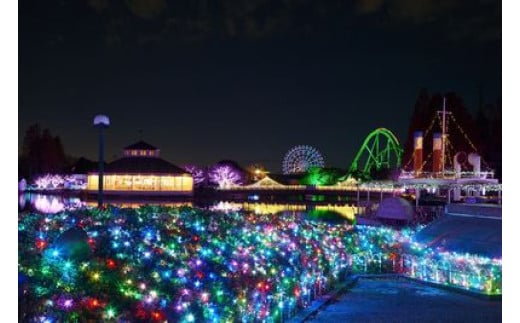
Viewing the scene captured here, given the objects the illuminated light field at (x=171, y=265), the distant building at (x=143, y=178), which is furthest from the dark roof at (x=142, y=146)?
the illuminated light field at (x=171, y=265)

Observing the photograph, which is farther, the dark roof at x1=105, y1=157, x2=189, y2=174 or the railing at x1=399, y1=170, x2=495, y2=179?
the dark roof at x1=105, y1=157, x2=189, y2=174

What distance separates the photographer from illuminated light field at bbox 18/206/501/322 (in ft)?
17.3

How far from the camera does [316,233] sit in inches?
446

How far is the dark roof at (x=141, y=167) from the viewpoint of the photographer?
59.3 metres

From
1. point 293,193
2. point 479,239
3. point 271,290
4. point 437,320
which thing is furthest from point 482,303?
point 293,193

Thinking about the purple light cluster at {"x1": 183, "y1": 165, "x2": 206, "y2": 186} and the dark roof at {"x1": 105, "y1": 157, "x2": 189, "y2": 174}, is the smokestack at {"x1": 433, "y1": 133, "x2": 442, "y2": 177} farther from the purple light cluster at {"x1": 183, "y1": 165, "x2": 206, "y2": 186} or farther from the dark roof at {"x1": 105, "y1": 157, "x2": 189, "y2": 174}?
the purple light cluster at {"x1": 183, "y1": 165, "x2": 206, "y2": 186}

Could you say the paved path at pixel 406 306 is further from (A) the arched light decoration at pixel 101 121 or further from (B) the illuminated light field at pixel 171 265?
(A) the arched light decoration at pixel 101 121

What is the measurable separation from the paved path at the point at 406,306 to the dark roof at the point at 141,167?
50.6 meters

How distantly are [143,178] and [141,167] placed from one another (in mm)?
1169

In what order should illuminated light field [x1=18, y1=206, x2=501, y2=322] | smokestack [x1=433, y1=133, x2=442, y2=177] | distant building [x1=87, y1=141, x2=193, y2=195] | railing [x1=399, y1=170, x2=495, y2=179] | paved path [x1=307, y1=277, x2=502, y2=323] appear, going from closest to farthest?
illuminated light field [x1=18, y1=206, x2=501, y2=322] < paved path [x1=307, y1=277, x2=502, y2=323] < railing [x1=399, y1=170, x2=495, y2=179] < smokestack [x1=433, y1=133, x2=442, y2=177] < distant building [x1=87, y1=141, x2=193, y2=195]

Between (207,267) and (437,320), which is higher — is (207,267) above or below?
above

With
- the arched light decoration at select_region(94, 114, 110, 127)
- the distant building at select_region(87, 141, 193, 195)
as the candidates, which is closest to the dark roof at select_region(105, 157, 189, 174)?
the distant building at select_region(87, 141, 193, 195)
